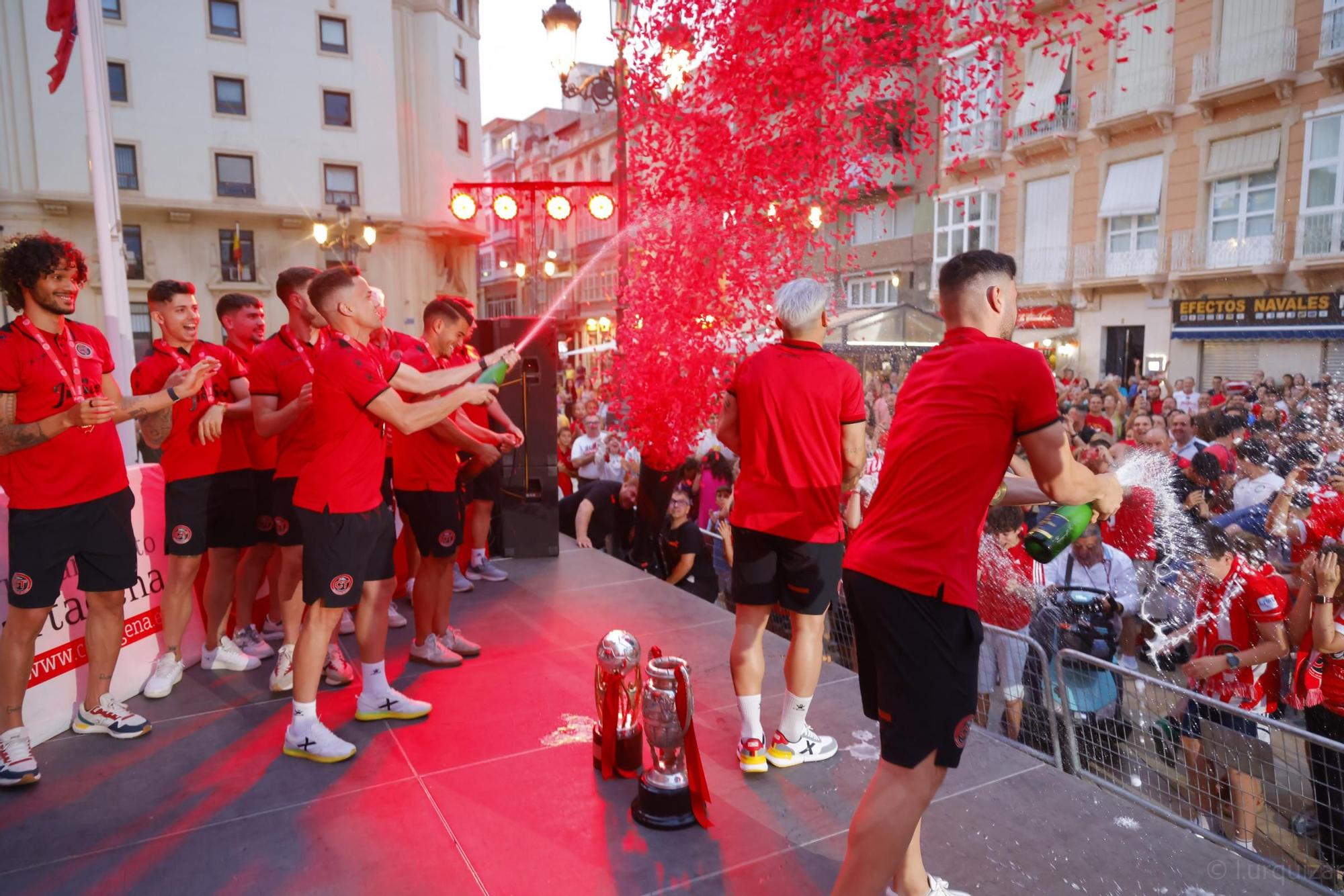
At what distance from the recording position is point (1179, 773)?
134 inches

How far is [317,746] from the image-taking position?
3.55 meters

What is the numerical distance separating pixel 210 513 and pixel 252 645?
930 mm

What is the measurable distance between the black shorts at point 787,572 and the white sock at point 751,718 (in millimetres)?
427

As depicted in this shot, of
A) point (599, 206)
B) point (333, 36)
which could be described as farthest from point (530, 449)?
point (333, 36)

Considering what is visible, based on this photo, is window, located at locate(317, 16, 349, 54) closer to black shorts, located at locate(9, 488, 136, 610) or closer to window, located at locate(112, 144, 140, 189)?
window, located at locate(112, 144, 140, 189)

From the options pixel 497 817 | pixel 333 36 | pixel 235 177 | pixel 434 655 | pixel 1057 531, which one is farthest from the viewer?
pixel 333 36

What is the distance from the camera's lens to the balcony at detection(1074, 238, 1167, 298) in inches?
751

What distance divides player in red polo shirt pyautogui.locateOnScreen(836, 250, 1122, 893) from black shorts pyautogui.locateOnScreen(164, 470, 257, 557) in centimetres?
354


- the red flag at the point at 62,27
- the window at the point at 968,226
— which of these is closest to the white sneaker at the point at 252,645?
the red flag at the point at 62,27

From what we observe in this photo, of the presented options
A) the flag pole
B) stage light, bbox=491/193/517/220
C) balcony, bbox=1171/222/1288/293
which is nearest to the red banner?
balcony, bbox=1171/222/1288/293

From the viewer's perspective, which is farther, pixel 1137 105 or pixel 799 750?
pixel 1137 105

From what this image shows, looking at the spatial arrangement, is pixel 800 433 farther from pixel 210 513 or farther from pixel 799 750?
pixel 210 513

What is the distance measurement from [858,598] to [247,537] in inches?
139

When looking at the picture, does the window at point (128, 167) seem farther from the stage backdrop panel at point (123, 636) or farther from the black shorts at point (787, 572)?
the black shorts at point (787, 572)
